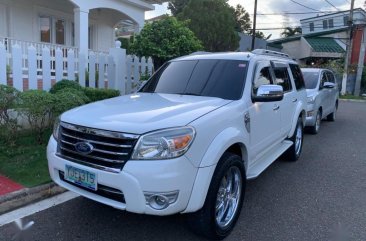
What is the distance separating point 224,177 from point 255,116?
1015 mm

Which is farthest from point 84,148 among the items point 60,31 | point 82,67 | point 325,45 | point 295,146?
point 325,45

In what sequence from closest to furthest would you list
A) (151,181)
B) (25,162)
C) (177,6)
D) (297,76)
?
(151,181)
(25,162)
(297,76)
(177,6)

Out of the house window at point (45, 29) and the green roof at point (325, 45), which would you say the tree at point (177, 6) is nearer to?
the green roof at point (325, 45)

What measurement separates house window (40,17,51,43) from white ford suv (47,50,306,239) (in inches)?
407

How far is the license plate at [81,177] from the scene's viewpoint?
3.06 metres

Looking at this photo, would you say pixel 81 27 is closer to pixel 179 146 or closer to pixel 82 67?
pixel 82 67

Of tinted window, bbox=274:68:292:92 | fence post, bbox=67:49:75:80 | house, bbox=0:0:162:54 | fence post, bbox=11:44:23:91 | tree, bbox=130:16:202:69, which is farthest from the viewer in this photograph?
house, bbox=0:0:162:54

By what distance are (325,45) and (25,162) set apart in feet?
120

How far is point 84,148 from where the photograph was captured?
311 cm

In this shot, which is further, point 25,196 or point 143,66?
point 143,66

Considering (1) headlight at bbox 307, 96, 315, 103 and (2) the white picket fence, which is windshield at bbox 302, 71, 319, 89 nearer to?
(1) headlight at bbox 307, 96, 315, 103

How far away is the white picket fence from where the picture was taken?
6938 mm

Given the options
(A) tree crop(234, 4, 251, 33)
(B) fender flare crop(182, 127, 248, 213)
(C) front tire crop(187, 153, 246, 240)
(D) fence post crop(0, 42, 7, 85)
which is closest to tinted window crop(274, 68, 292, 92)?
(C) front tire crop(187, 153, 246, 240)

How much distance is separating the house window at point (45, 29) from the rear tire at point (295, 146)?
A: 34.6ft
